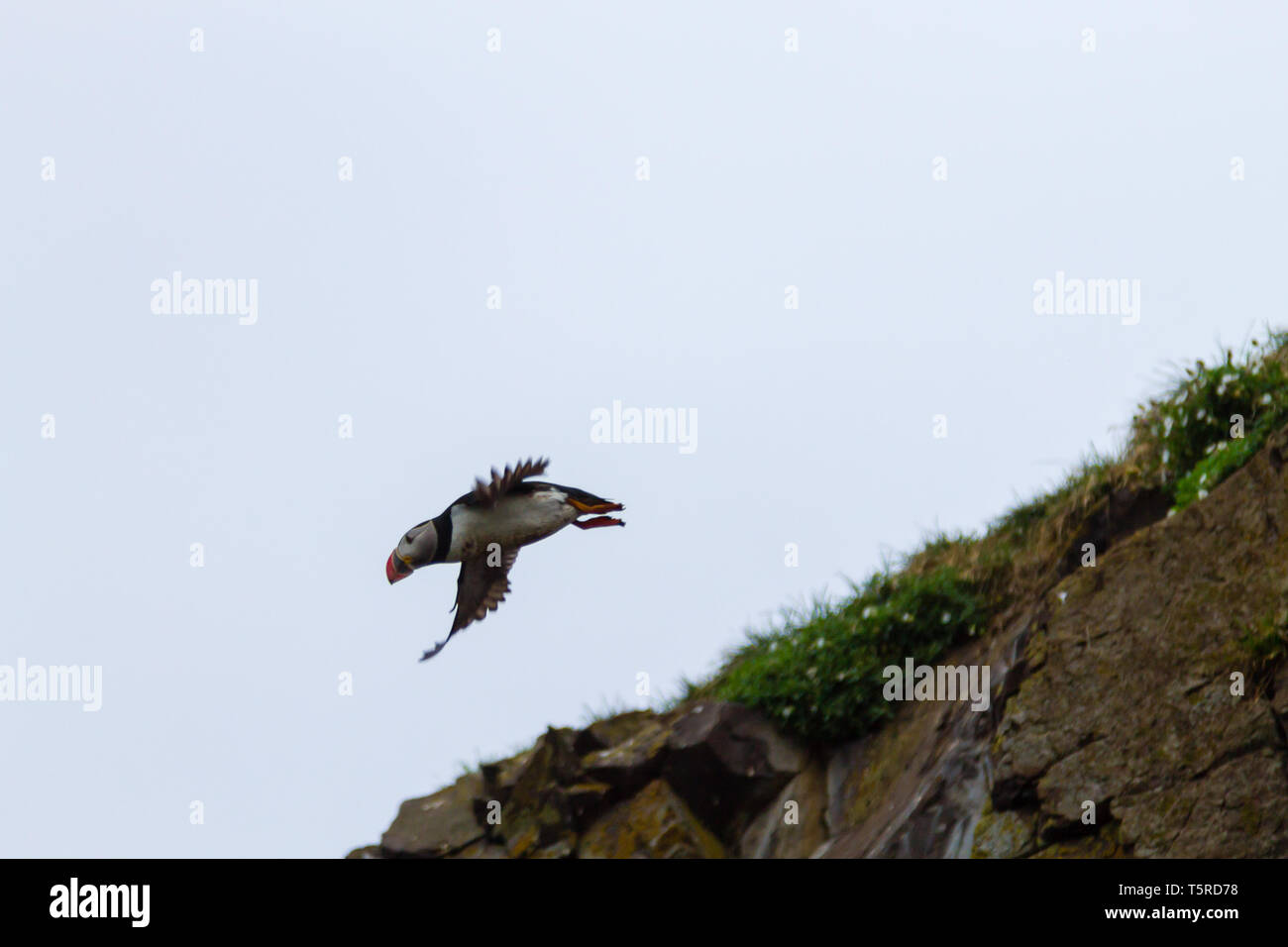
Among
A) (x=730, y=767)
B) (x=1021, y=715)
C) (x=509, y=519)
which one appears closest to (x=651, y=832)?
(x=730, y=767)

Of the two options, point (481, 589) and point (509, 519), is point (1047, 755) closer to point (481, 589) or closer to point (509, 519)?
point (509, 519)

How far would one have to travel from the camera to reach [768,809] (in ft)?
29.9

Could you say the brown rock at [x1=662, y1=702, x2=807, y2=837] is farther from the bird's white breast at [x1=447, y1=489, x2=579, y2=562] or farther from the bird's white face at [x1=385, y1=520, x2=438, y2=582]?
the bird's white face at [x1=385, y1=520, x2=438, y2=582]

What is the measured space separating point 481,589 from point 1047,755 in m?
3.63

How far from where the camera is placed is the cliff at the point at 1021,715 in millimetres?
6699

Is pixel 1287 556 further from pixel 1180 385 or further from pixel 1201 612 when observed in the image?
pixel 1180 385

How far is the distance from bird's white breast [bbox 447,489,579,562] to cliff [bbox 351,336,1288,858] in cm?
241

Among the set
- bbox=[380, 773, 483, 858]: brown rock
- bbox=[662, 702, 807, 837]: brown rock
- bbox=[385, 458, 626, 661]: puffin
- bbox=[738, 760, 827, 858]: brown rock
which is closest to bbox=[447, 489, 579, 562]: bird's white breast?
bbox=[385, 458, 626, 661]: puffin

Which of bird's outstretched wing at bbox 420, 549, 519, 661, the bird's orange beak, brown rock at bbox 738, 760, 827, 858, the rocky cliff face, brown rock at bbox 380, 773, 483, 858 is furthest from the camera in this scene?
brown rock at bbox 380, 773, 483, 858

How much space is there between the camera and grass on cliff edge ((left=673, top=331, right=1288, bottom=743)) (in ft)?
28.7

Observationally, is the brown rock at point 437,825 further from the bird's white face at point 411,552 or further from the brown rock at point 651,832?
the bird's white face at point 411,552

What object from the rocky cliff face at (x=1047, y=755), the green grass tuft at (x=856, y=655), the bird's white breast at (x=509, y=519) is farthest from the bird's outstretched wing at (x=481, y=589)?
the green grass tuft at (x=856, y=655)

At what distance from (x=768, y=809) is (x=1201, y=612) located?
11.0 feet
